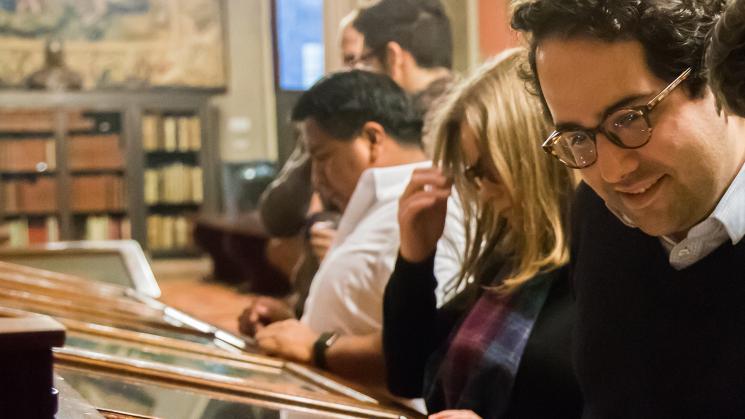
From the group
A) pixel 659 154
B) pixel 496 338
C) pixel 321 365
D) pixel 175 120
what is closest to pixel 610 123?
pixel 659 154

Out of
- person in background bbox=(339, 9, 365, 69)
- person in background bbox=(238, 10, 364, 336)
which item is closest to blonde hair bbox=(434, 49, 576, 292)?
person in background bbox=(238, 10, 364, 336)

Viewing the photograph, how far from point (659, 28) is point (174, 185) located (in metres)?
11.0

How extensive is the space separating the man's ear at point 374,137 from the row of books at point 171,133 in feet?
31.2

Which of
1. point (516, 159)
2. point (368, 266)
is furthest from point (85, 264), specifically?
point (516, 159)

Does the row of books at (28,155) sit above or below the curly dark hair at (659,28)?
below

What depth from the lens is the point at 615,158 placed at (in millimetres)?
1115

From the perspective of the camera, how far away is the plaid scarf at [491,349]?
63.3 inches

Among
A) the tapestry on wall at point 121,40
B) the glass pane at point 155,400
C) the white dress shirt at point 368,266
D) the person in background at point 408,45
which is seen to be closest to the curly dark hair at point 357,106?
the white dress shirt at point 368,266

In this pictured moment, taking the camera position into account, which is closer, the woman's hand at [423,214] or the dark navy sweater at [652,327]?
the dark navy sweater at [652,327]

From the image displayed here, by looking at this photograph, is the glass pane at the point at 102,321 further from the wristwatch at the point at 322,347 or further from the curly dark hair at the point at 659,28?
the curly dark hair at the point at 659,28

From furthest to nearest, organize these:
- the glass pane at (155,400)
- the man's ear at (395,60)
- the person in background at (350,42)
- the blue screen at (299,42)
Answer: the blue screen at (299,42), the person in background at (350,42), the man's ear at (395,60), the glass pane at (155,400)

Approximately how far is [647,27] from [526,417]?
2.26 feet

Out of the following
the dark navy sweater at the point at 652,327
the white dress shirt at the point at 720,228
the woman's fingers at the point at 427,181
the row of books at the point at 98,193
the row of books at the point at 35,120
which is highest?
the white dress shirt at the point at 720,228

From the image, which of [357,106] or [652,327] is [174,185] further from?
[652,327]
